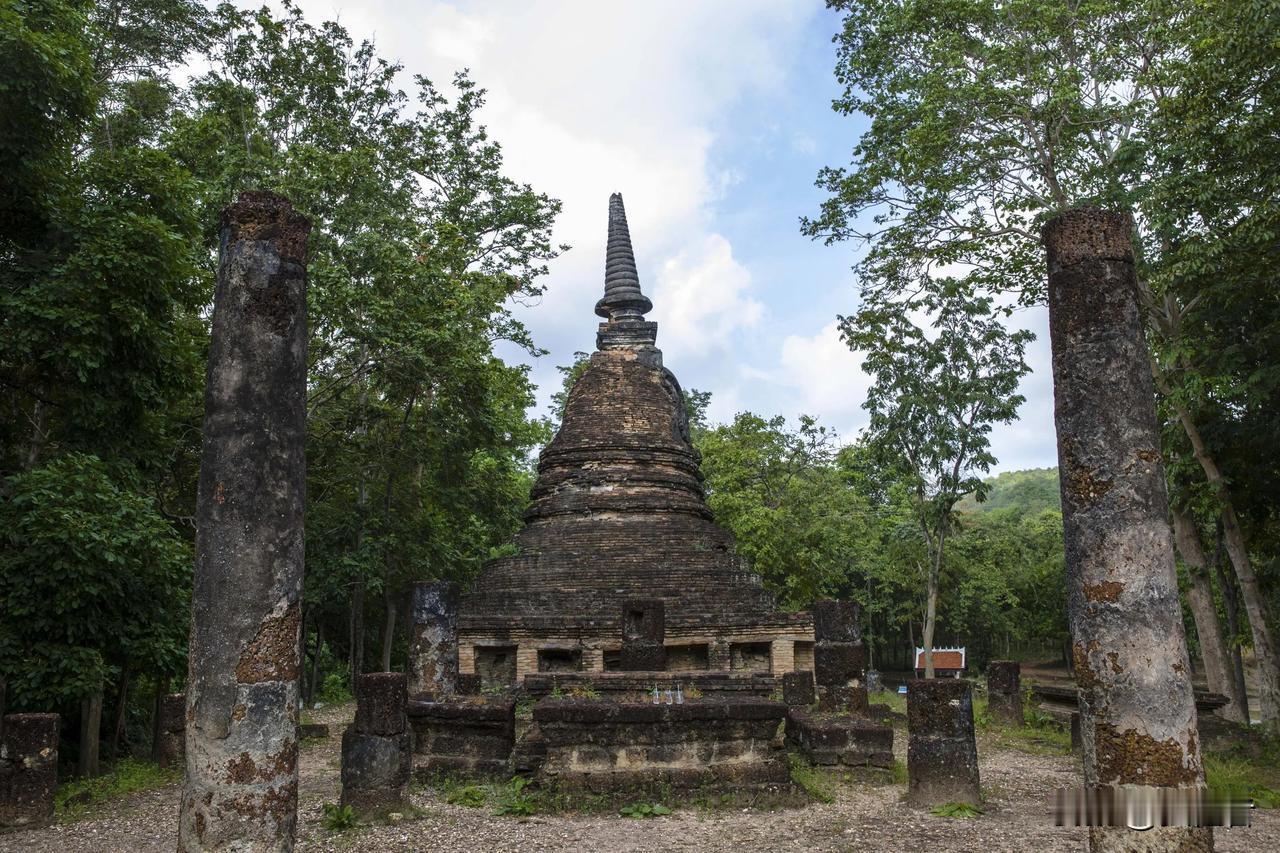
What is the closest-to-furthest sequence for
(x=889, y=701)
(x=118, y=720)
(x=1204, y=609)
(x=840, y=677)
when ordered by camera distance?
1. (x=118, y=720)
2. (x=840, y=677)
3. (x=1204, y=609)
4. (x=889, y=701)

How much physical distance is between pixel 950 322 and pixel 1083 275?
15.5 m

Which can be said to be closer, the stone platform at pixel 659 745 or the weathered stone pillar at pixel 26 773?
the weathered stone pillar at pixel 26 773

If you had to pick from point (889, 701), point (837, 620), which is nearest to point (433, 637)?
point (837, 620)

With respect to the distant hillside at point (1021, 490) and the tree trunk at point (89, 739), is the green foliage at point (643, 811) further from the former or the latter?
the distant hillside at point (1021, 490)

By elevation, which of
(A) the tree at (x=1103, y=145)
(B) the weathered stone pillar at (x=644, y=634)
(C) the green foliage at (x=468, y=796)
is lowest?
(C) the green foliage at (x=468, y=796)

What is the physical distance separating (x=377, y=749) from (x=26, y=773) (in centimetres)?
342

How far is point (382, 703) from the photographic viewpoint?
9211 millimetres

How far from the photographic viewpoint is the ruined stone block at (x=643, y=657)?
1359 cm

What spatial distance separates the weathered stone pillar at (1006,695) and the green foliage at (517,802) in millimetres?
9761

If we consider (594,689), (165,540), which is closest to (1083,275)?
(594,689)

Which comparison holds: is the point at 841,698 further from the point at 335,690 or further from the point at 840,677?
the point at 335,690

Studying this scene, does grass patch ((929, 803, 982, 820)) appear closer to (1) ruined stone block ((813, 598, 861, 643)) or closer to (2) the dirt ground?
(2) the dirt ground

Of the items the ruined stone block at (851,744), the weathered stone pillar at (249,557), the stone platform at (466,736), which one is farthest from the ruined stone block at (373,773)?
the ruined stone block at (851,744)

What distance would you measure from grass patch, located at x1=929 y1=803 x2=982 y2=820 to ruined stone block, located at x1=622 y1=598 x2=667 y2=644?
5.48 m
